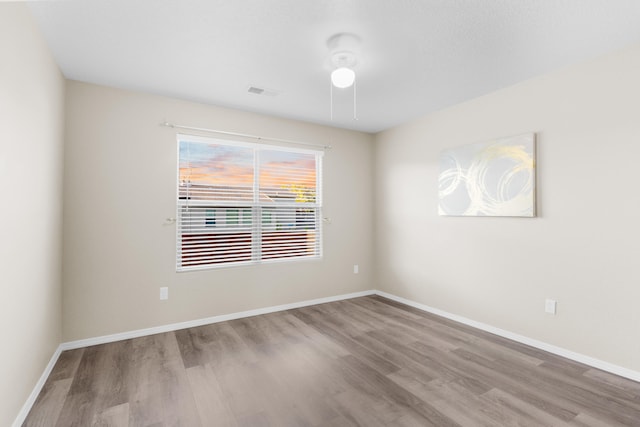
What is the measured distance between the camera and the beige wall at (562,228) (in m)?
2.33

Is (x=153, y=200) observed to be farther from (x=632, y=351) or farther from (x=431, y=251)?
(x=632, y=351)

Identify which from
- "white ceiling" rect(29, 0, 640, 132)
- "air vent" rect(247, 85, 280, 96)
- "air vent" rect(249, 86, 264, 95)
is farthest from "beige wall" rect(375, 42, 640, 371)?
"air vent" rect(249, 86, 264, 95)

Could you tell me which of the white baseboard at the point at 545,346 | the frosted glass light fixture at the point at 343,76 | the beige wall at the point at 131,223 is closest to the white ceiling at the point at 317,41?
the frosted glass light fixture at the point at 343,76

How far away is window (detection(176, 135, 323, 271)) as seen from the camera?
3416 mm

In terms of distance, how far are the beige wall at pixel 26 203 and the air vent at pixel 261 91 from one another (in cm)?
155

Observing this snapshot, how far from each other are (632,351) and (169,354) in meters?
3.65

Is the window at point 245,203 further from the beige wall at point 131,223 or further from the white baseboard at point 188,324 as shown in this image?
the white baseboard at point 188,324

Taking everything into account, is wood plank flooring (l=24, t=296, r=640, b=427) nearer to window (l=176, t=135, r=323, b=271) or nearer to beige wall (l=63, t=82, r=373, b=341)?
beige wall (l=63, t=82, r=373, b=341)

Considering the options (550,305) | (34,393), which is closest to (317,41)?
(550,305)


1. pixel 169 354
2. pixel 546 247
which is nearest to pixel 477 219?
pixel 546 247

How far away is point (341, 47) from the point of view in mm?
2250

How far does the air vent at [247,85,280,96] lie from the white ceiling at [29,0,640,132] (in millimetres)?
58

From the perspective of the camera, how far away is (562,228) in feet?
8.77

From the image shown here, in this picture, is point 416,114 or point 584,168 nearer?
point 584,168
